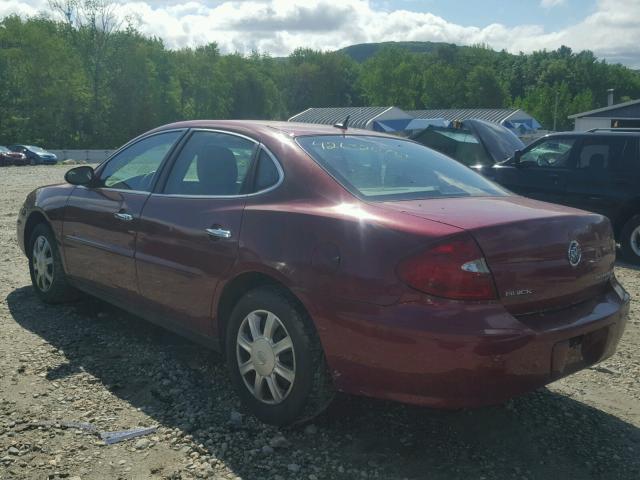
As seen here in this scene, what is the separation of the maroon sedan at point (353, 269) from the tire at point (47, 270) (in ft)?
3.44

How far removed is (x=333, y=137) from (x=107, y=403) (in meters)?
2.01

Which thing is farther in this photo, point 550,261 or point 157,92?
point 157,92

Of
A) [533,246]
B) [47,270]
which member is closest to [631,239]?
[533,246]

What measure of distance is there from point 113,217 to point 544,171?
6750 millimetres

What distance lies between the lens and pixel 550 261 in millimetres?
3117

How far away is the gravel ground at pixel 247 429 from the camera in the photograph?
312 centimetres

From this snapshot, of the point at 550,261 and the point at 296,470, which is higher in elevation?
the point at 550,261

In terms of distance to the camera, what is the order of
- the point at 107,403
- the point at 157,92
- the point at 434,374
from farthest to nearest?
1. the point at 157,92
2. the point at 107,403
3. the point at 434,374

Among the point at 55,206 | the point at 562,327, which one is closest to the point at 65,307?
the point at 55,206

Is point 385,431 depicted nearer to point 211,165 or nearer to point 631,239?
point 211,165

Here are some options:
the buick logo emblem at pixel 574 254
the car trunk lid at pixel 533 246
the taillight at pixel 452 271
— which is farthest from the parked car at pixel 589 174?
the taillight at pixel 452 271

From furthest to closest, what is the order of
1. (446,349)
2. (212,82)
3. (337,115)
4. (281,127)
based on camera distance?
(212,82)
(337,115)
(281,127)
(446,349)

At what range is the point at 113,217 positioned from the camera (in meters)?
4.62

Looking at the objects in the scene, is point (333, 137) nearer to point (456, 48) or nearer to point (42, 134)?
point (42, 134)
